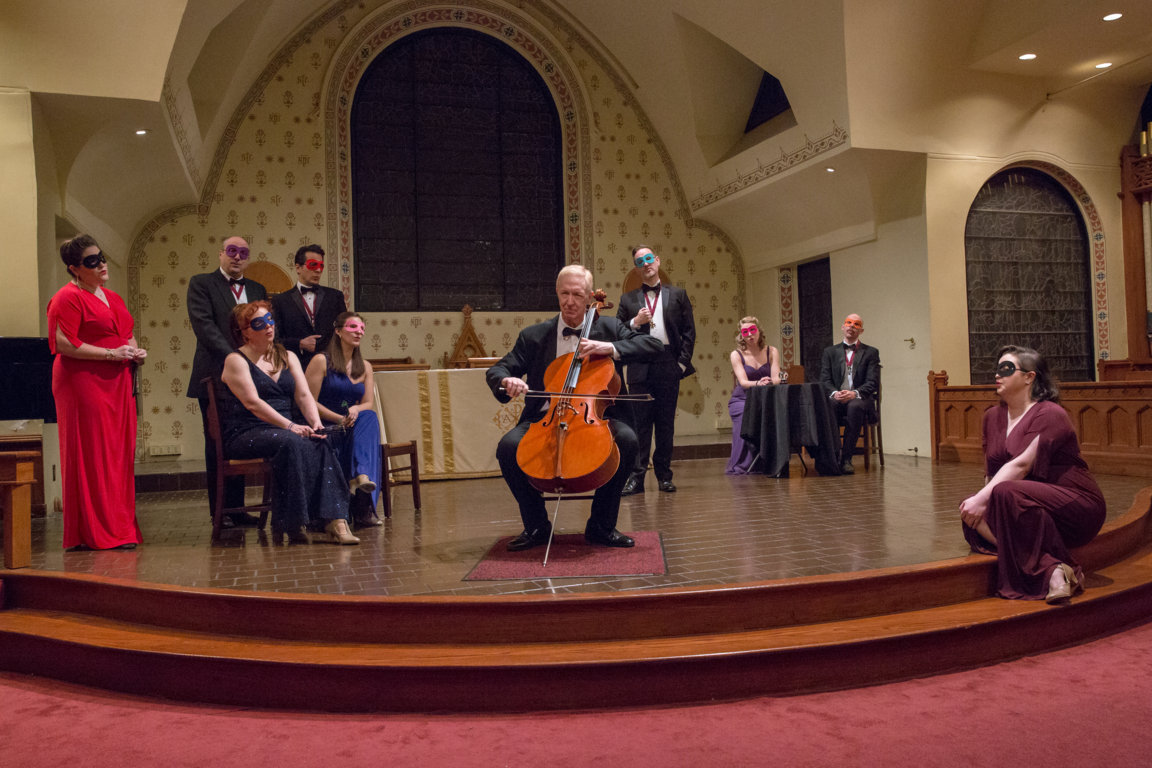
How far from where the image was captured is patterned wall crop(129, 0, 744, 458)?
9.06m

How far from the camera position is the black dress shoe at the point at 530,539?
3787 millimetres

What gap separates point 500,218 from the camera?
1052 cm

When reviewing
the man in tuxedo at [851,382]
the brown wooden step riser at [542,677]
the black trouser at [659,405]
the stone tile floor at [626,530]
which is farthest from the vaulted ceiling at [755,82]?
the brown wooden step riser at [542,677]

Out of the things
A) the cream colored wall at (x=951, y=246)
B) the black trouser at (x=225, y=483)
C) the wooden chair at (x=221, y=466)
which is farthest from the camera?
the cream colored wall at (x=951, y=246)

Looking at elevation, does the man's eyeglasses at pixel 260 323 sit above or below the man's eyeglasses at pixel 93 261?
below

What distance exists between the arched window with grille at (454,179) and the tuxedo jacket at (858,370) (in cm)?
415

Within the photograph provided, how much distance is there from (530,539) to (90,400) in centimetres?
232

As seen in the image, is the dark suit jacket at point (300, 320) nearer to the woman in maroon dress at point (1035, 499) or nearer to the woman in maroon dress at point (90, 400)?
the woman in maroon dress at point (90, 400)

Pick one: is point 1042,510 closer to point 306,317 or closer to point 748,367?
point 748,367

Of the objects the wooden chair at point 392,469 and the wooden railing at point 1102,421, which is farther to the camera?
the wooden railing at point 1102,421

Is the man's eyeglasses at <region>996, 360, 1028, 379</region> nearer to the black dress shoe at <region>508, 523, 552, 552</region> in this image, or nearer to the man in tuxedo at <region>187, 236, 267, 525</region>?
the black dress shoe at <region>508, 523, 552, 552</region>

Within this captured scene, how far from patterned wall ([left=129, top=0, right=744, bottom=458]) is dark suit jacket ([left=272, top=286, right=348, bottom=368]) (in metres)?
3.34

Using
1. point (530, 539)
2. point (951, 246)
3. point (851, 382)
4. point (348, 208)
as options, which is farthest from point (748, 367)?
point (348, 208)

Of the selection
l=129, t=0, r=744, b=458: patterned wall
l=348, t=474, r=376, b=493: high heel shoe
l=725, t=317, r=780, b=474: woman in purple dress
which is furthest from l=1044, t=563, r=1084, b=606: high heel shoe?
l=129, t=0, r=744, b=458: patterned wall
